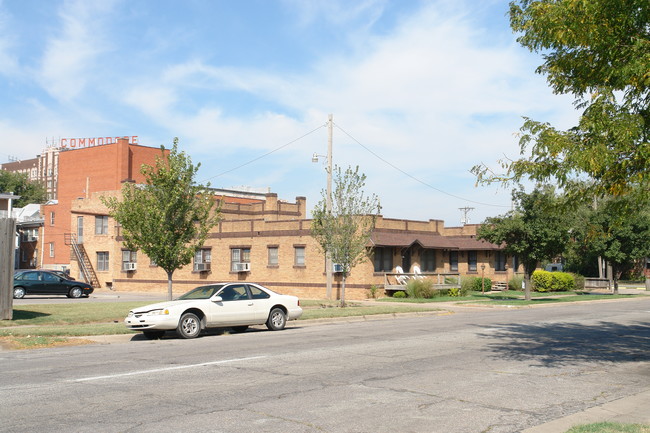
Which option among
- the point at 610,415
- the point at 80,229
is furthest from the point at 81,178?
the point at 610,415

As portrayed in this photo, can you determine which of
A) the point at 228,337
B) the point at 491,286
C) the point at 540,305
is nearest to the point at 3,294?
the point at 228,337

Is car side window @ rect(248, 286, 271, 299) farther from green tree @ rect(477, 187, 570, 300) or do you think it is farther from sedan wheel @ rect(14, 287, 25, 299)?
sedan wheel @ rect(14, 287, 25, 299)

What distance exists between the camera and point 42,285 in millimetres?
35875

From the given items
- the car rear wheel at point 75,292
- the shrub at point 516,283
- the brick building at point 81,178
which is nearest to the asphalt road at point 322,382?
the car rear wheel at point 75,292

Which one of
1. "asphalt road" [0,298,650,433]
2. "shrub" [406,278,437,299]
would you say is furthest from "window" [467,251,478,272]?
"asphalt road" [0,298,650,433]

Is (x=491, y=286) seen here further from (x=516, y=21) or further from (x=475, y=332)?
(x=516, y=21)

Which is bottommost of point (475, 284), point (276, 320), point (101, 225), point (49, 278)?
point (276, 320)

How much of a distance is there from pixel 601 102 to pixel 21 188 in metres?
98.7

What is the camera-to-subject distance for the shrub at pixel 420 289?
35.4 meters

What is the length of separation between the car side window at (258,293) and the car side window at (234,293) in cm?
28

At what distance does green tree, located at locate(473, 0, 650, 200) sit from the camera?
978 centimetres

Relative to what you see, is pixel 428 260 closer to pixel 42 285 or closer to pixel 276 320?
pixel 42 285

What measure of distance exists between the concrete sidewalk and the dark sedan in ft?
110

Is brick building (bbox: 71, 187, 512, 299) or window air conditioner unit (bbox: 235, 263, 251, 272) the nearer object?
brick building (bbox: 71, 187, 512, 299)
